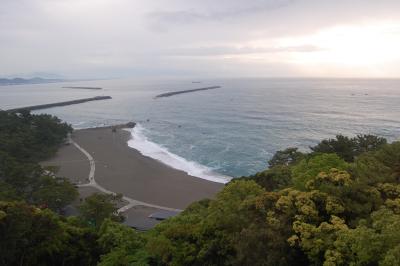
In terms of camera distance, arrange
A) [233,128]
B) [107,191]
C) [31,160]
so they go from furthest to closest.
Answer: [233,128]
[31,160]
[107,191]

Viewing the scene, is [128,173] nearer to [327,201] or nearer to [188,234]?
[188,234]

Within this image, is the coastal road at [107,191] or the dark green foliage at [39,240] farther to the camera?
the coastal road at [107,191]

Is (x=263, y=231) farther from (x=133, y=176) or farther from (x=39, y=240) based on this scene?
(x=133, y=176)

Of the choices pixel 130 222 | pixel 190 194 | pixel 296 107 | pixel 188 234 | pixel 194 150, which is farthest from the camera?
pixel 296 107

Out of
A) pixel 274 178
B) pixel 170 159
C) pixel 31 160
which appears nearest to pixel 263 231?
pixel 274 178

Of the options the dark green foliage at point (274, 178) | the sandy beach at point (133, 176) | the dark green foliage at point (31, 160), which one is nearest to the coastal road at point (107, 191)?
the sandy beach at point (133, 176)

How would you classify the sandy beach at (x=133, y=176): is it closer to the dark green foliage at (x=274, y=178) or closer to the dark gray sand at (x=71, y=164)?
the dark gray sand at (x=71, y=164)

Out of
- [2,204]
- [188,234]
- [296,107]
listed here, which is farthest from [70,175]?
[296,107]

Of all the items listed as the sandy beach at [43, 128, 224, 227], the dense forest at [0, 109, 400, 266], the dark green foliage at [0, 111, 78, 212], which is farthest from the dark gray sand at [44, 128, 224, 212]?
the dense forest at [0, 109, 400, 266]
